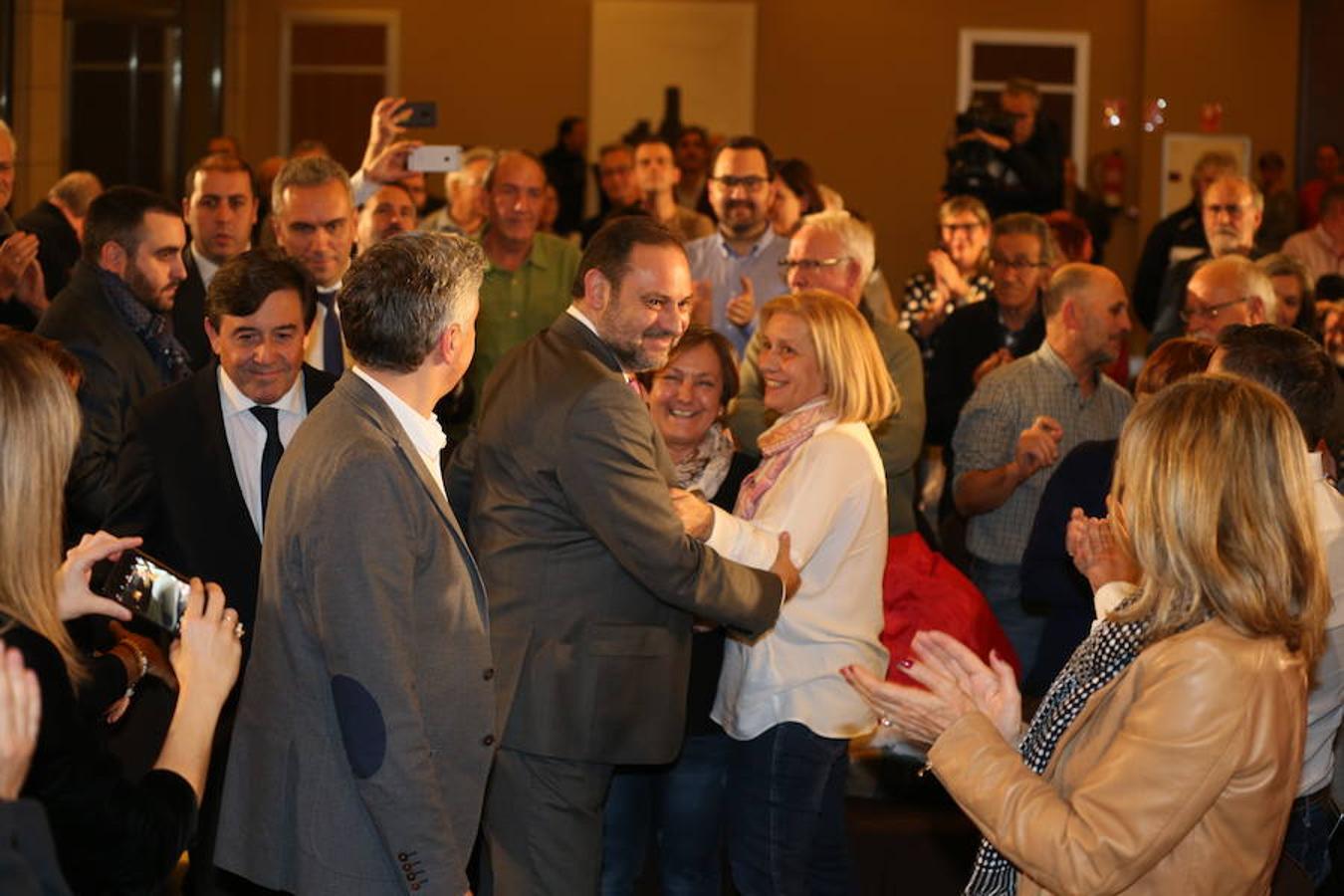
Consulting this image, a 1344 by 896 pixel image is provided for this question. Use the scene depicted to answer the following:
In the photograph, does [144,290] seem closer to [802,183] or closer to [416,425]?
[416,425]

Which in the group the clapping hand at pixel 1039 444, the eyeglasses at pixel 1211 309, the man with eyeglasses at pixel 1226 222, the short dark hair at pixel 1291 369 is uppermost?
Result: the man with eyeglasses at pixel 1226 222

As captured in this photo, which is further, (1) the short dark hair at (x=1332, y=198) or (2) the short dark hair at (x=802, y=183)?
(1) the short dark hair at (x=1332, y=198)

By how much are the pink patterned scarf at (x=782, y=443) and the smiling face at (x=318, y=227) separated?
68.6 inches

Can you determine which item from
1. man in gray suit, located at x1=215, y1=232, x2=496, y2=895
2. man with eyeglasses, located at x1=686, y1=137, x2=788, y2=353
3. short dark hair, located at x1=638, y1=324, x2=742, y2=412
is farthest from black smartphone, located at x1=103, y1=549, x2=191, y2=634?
man with eyeglasses, located at x1=686, y1=137, x2=788, y2=353

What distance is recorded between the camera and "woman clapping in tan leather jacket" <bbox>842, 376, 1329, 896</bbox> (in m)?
2.32

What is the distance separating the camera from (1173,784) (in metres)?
2.30

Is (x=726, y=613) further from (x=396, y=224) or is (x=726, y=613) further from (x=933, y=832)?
(x=396, y=224)

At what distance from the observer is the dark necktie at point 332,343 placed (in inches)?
207

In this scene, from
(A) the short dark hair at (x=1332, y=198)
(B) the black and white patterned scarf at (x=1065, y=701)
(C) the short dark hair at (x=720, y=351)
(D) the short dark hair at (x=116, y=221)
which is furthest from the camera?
(A) the short dark hair at (x=1332, y=198)

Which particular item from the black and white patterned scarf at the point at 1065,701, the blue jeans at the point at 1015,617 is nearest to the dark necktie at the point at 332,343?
the blue jeans at the point at 1015,617

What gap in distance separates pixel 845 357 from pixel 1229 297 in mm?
1816

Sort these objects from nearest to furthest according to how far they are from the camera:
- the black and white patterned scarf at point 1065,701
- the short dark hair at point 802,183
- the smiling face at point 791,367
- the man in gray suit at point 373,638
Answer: the black and white patterned scarf at point 1065,701 < the man in gray suit at point 373,638 < the smiling face at point 791,367 < the short dark hair at point 802,183

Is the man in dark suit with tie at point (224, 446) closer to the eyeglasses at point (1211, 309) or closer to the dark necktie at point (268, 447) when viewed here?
the dark necktie at point (268, 447)

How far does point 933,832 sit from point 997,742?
1.97 metres
